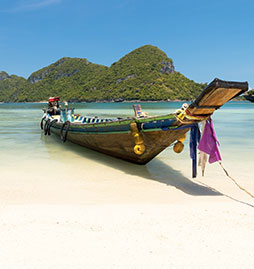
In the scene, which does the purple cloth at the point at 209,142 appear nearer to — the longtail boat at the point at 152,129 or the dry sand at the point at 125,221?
the longtail boat at the point at 152,129

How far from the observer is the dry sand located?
2799 mm

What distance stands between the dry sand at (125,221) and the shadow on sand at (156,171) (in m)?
0.03

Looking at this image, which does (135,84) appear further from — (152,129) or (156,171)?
(152,129)

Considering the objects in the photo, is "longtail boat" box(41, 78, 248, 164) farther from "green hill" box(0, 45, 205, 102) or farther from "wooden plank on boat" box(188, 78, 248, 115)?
"green hill" box(0, 45, 205, 102)

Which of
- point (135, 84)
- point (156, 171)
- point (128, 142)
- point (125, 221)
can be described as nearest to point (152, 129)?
point (128, 142)

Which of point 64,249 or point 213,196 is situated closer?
point 64,249

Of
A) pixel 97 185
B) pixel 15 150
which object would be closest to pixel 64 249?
pixel 97 185

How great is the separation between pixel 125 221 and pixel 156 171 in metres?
3.14

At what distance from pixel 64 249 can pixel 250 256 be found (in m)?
2.12

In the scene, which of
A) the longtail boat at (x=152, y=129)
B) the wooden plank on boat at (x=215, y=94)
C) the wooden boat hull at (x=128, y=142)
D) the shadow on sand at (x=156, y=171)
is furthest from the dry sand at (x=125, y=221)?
the wooden plank on boat at (x=215, y=94)

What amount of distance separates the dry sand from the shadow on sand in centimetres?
3

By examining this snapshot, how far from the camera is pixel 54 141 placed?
12047 millimetres

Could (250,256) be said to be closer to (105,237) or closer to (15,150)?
(105,237)

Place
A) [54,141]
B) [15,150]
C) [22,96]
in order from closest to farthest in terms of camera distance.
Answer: [15,150] → [54,141] → [22,96]
